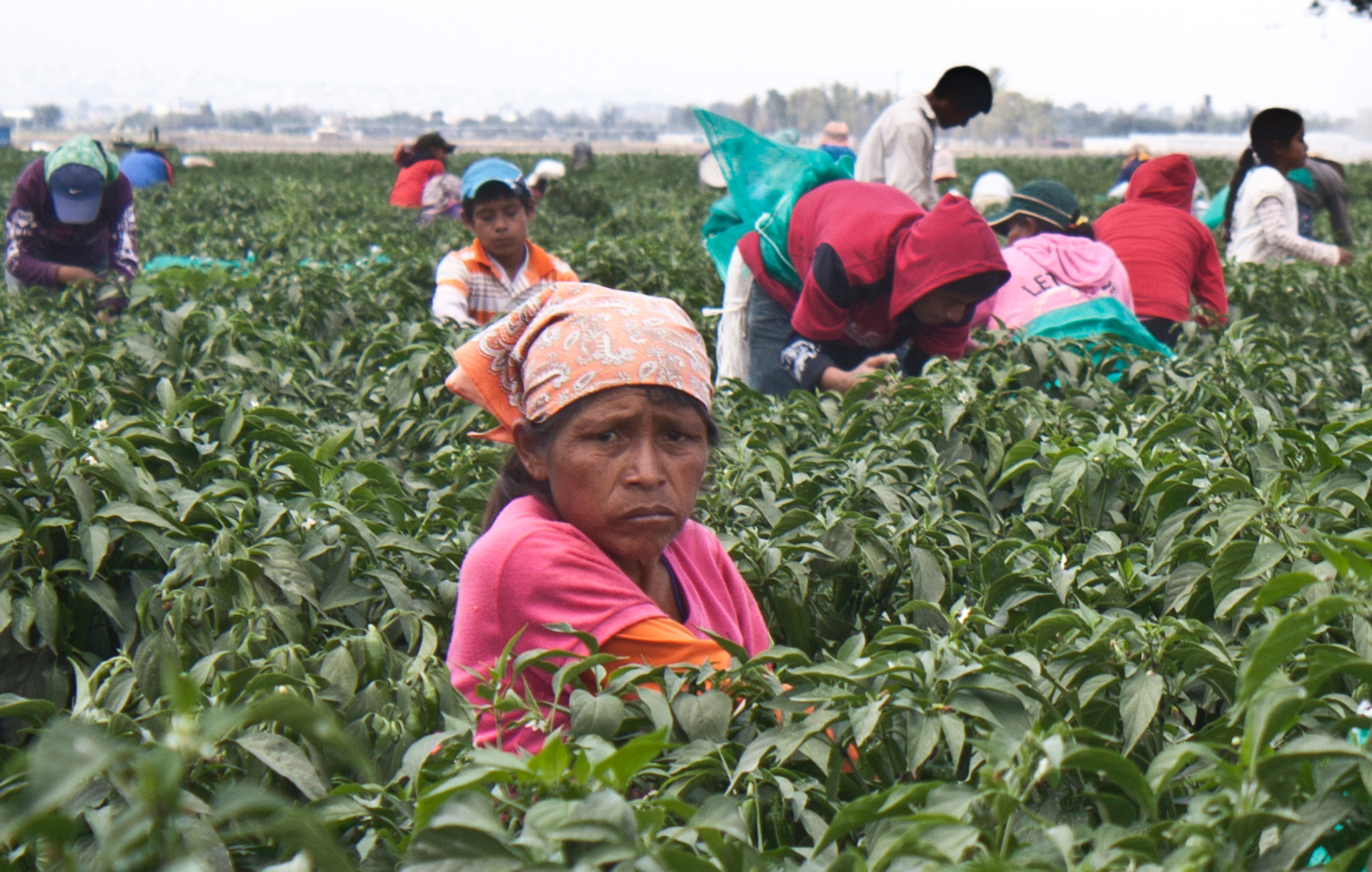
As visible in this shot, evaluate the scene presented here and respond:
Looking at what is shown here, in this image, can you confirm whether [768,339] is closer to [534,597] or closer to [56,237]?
[534,597]

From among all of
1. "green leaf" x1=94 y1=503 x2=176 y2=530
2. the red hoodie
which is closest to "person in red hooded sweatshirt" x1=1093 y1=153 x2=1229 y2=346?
the red hoodie

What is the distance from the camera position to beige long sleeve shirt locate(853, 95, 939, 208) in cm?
592

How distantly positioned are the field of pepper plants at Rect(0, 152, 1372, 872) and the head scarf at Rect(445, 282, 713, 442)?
1.33ft

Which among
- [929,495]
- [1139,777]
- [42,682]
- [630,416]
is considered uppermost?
[630,416]

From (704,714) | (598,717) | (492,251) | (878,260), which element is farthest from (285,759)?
(492,251)

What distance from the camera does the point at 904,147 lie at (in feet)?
19.5

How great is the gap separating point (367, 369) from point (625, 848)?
346cm

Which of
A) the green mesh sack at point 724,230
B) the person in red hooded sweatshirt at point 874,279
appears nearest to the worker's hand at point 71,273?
the green mesh sack at point 724,230

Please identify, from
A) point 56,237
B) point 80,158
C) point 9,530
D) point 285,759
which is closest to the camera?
point 285,759

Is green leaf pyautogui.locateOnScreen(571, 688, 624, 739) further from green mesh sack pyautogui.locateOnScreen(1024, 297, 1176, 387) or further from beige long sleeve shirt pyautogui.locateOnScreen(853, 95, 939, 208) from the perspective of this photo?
beige long sleeve shirt pyautogui.locateOnScreen(853, 95, 939, 208)

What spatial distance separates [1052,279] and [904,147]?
168 centimetres

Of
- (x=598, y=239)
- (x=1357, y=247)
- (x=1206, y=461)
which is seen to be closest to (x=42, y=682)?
(x=1206, y=461)

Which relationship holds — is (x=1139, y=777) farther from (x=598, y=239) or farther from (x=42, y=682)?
(x=598, y=239)

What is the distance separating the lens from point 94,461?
228cm
